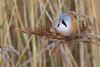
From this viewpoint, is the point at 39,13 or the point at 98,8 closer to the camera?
the point at 98,8

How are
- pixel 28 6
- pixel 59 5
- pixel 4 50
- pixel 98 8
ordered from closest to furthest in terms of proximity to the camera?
1. pixel 4 50
2. pixel 98 8
3. pixel 59 5
4. pixel 28 6

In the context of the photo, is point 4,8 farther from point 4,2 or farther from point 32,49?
point 32,49

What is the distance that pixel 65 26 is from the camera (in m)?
0.70

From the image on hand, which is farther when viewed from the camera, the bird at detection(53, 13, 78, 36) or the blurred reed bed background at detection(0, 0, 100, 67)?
the blurred reed bed background at detection(0, 0, 100, 67)

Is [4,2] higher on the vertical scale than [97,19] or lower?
higher

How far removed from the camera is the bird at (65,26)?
2.27 feet

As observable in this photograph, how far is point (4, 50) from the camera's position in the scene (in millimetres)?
745

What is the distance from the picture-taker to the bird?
2.27 ft

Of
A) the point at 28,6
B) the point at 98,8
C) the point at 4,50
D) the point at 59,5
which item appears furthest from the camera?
the point at 28,6

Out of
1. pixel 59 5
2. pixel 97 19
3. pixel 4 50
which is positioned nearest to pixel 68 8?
pixel 59 5

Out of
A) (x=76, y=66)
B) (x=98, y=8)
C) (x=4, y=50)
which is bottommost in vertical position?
(x=76, y=66)

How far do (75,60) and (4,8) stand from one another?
42 centimetres

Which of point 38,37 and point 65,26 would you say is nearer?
point 65,26

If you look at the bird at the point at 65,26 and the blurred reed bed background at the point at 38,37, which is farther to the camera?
the blurred reed bed background at the point at 38,37
